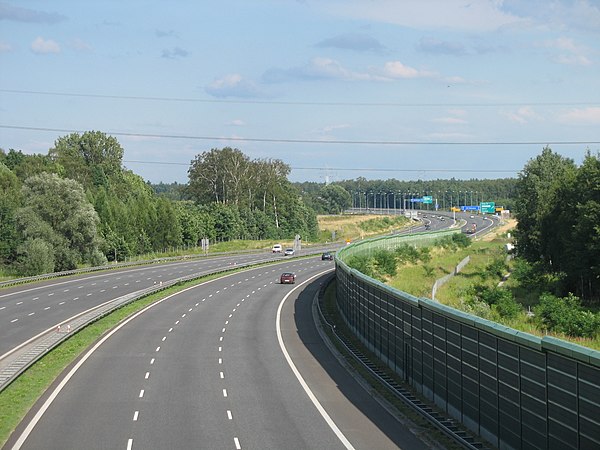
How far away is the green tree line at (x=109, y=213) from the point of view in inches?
3910

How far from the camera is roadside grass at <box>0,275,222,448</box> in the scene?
28.6 metres

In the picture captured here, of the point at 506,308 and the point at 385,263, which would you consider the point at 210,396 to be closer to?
the point at 506,308

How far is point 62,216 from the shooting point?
10150 centimetres

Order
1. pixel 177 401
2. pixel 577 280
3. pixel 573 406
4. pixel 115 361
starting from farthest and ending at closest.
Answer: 1. pixel 577 280
2. pixel 115 361
3. pixel 177 401
4. pixel 573 406

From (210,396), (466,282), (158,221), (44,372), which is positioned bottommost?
(466,282)

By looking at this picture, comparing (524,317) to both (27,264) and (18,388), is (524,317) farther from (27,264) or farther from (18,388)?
(27,264)

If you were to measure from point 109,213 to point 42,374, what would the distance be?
89.5 m

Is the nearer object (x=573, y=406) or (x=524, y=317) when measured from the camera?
(x=573, y=406)

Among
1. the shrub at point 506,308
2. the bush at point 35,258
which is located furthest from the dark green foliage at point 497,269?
the bush at point 35,258

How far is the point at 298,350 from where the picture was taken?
44.4m

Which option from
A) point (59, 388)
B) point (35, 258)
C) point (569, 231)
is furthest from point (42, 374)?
point (35, 258)

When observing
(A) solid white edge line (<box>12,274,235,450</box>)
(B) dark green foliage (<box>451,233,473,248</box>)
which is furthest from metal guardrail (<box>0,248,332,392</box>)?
(B) dark green foliage (<box>451,233,473,248</box>)

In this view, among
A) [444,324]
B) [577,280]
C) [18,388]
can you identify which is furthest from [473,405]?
[577,280]

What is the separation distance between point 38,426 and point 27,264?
68798mm
